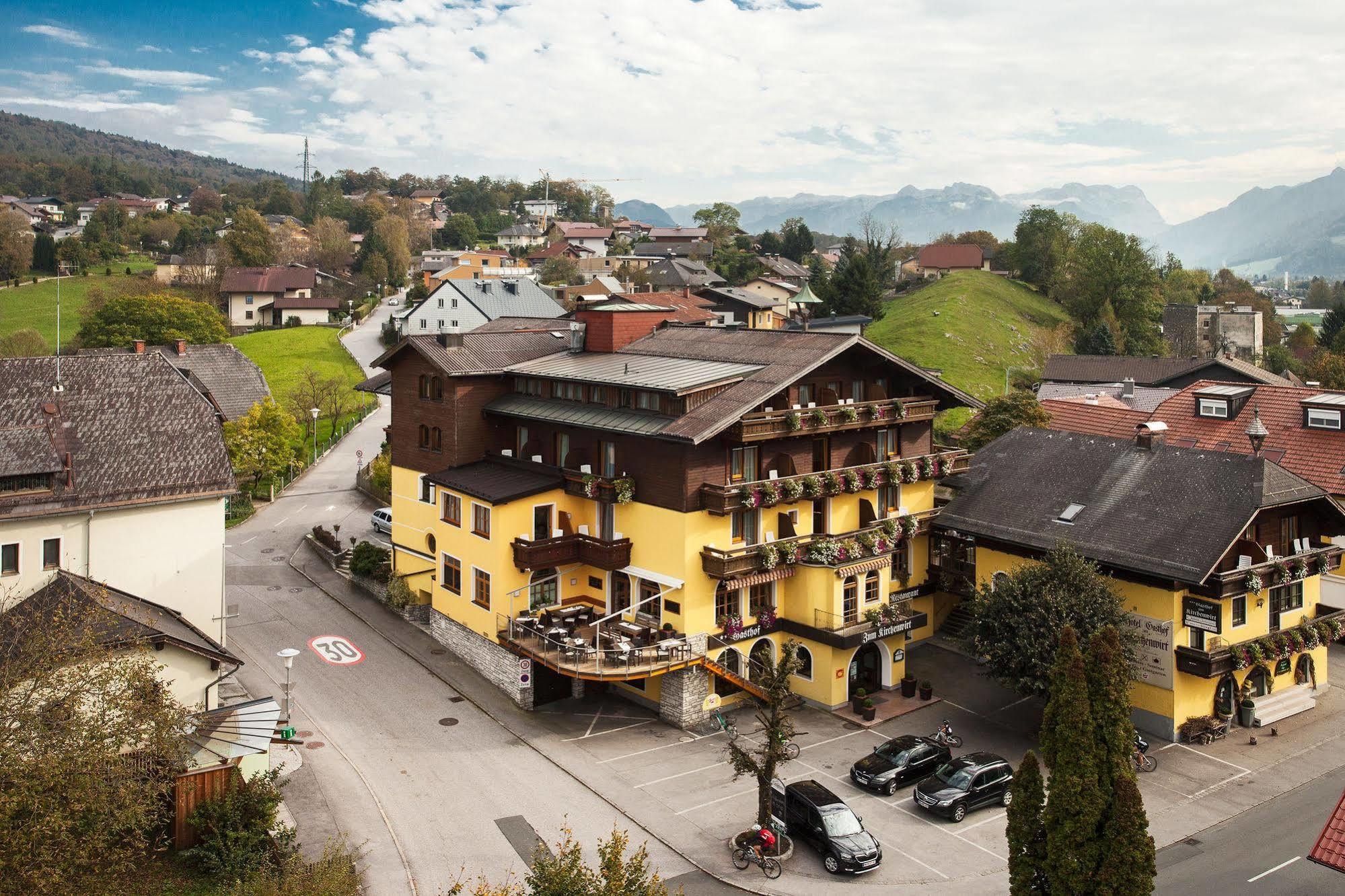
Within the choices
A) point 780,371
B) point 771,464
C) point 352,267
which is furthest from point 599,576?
point 352,267

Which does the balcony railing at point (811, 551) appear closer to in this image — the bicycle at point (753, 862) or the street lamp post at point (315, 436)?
the bicycle at point (753, 862)

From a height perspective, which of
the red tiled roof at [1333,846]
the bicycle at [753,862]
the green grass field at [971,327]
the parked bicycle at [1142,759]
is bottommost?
the bicycle at [753,862]

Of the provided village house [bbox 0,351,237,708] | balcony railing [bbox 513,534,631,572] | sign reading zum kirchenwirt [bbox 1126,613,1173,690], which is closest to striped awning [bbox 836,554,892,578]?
balcony railing [bbox 513,534,631,572]

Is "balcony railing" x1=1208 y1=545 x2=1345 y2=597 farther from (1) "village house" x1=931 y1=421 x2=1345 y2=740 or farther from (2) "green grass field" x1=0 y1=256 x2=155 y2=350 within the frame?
(2) "green grass field" x1=0 y1=256 x2=155 y2=350

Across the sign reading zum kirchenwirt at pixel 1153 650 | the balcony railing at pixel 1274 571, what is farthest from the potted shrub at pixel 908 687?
the balcony railing at pixel 1274 571

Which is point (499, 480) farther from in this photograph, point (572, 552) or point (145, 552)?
point (145, 552)

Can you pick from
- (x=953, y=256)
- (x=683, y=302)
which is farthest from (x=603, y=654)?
(x=953, y=256)
